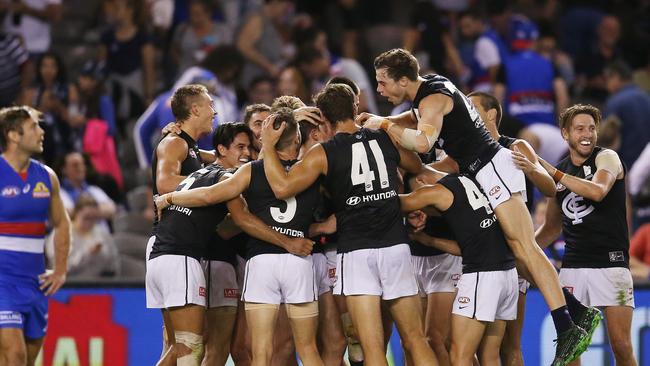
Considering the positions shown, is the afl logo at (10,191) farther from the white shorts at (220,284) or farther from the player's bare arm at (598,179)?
the player's bare arm at (598,179)

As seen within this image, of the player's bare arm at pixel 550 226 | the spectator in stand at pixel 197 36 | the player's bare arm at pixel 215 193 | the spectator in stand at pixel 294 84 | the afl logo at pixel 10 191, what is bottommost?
the player's bare arm at pixel 550 226

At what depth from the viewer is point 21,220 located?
10617mm

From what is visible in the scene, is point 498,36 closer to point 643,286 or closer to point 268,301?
point 643,286

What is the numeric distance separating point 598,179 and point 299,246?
248 centimetres

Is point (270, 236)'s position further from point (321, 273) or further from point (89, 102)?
point (89, 102)

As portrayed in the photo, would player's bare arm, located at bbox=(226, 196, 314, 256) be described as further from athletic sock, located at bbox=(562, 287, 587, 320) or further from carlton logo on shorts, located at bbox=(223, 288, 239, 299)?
athletic sock, located at bbox=(562, 287, 587, 320)

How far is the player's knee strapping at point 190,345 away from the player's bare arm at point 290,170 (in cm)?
133

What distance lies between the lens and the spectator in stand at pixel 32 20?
54.9ft

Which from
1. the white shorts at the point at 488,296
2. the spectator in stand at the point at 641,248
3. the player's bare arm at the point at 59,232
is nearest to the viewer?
the white shorts at the point at 488,296

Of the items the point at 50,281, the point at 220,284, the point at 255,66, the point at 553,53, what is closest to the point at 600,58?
the point at 553,53

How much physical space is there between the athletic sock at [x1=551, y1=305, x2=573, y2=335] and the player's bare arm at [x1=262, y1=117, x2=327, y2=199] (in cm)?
206

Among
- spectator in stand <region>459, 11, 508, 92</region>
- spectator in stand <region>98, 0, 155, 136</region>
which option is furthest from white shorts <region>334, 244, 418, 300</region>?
spectator in stand <region>98, 0, 155, 136</region>

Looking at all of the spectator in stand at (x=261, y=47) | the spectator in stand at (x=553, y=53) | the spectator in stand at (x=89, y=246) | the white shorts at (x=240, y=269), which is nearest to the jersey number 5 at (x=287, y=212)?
the white shorts at (x=240, y=269)

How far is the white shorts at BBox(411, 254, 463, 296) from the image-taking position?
33.6ft
